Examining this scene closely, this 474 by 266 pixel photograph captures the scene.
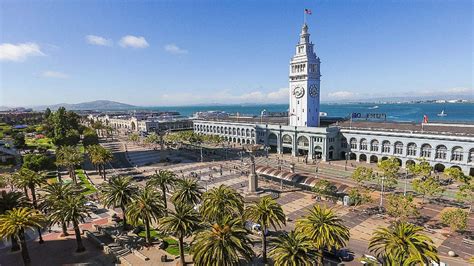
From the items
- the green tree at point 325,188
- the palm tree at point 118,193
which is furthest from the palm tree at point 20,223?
the green tree at point 325,188

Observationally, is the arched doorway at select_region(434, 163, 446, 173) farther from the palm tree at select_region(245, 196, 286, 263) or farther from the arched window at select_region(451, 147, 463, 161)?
the palm tree at select_region(245, 196, 286, 263)

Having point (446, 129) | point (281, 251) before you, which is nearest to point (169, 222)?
point (281, 251)

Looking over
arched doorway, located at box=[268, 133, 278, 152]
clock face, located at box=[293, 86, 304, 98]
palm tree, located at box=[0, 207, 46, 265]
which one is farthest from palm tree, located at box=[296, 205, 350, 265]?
arched doorway, located at box=[268, 133, 278, 152]

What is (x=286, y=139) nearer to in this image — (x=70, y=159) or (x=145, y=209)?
(x=70, y=159)

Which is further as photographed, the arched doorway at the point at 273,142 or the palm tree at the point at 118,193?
the arched doorway at the point at 273,142

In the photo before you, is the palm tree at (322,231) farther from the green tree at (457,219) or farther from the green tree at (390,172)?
the green tree at (390,172)

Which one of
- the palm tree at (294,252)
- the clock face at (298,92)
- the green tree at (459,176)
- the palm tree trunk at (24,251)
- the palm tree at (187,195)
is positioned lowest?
the palm tree trunk at (24,251)

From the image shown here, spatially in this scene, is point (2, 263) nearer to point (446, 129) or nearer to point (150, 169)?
point (150, 169)
